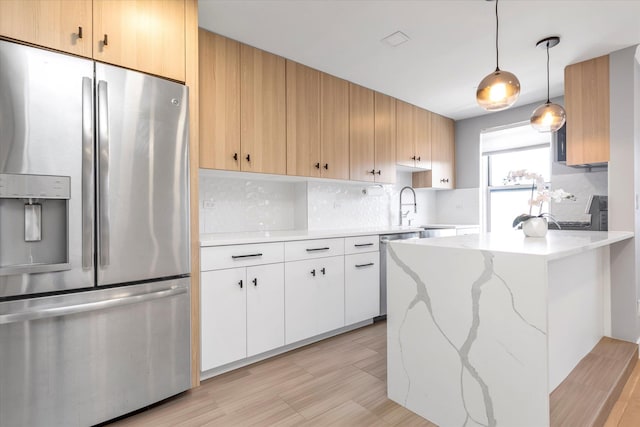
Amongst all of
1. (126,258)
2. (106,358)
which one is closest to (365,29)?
(126,258)

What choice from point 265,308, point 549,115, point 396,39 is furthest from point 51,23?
point 549,115

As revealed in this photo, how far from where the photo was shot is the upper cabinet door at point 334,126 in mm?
3129

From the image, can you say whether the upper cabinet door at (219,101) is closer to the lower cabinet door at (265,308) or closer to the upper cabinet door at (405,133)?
the lower cabinet door at (265,308)

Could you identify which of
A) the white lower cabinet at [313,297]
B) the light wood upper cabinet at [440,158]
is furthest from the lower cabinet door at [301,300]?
the light wood upper cabinet at [440,158]

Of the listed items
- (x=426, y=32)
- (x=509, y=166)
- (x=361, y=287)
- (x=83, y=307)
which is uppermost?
(x=426, y=32)

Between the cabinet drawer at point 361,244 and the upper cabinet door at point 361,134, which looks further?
the upper cabinet door at point 361,134

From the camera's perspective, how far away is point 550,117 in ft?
8.24

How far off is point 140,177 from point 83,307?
2.36 ft

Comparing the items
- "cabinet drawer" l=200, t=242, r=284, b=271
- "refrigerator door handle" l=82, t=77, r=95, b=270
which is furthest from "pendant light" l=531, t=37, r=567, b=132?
"refrigerator door handle" l=82, t=77, r=95, b=270

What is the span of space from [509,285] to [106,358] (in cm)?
202

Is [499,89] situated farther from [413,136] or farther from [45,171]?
[45,171]

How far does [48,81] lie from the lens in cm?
153

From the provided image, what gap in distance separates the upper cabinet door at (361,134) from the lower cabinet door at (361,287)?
88cm

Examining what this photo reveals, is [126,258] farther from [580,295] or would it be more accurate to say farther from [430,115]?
[430,115]
